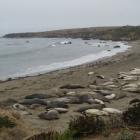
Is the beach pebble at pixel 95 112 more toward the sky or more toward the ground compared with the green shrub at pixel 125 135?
more toward the ground

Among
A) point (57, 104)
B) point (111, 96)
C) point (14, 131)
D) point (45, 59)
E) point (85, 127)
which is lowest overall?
point (45, 59)

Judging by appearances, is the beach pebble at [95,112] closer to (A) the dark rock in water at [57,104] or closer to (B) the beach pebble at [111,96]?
(A) the dark rock in water at [57,104]

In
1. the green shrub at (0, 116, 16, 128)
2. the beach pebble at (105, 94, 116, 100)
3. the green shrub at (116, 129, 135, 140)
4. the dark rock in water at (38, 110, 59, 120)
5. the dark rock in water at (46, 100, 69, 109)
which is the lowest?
the beach pebble at (105, 94, 116, 100)

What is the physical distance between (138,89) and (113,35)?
76480 mm

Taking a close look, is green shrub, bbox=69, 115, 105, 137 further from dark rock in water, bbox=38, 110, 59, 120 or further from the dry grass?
dark rock in water, bbox=38, 110, 59, 120

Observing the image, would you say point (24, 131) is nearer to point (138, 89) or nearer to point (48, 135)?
point (48, 135)

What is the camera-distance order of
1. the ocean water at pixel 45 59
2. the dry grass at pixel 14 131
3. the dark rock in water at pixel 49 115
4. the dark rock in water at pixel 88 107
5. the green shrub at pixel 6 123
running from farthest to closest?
the ocean water at pixel 45 59
the dark rock in water at pixel 88 107
the dark rock in water at pixel 49 115
the green shrub at pixel 6 123
the dry grass at pixel 14 131

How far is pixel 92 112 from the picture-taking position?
12.6m

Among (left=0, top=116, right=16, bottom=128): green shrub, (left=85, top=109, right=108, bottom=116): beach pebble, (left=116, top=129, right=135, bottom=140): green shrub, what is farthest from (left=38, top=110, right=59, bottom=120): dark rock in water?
(left=116, top=129, right=135, bottom=140): green shrub

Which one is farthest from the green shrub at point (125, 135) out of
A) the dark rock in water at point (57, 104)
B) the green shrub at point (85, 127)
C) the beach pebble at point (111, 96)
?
the beach pebble at point (111, 96)

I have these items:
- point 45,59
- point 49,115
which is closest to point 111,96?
point 49,115

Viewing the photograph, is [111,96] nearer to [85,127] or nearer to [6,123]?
[6,123]

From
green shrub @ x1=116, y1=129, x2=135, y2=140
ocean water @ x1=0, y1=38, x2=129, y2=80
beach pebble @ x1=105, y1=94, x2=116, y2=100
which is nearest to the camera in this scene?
green shrub @ x1=116, y1=129, x2=135, y2=140

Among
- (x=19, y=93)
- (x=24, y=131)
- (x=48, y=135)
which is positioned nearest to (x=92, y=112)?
(x=24, y=131)
